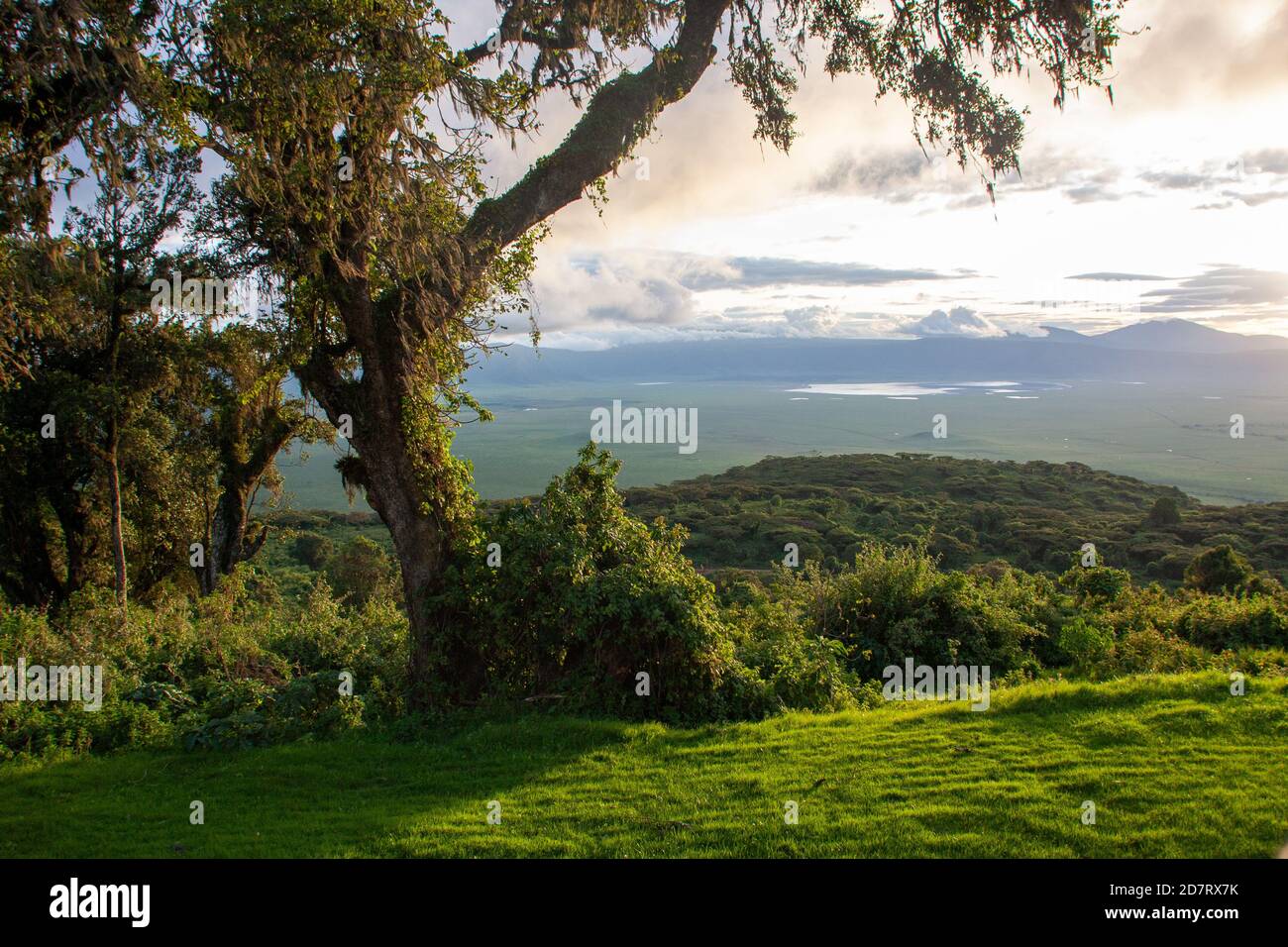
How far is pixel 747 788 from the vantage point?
7055 mm

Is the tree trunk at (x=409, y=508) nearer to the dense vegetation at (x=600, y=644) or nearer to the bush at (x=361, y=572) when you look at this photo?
the dense vegetation at (x=600, y=644)

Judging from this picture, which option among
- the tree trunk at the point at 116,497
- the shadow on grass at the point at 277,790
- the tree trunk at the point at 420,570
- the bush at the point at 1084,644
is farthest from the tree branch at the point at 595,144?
the tree trunk at the point at 116,497

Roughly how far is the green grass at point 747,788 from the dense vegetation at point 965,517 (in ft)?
41.9

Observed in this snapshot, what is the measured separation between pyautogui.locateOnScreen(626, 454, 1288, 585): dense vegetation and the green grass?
1278cm

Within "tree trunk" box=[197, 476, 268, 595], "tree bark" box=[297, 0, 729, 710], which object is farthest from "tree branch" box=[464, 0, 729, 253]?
"tree trunk" box=[197, 476, 268, 595]

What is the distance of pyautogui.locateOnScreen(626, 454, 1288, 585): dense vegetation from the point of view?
3375 cm

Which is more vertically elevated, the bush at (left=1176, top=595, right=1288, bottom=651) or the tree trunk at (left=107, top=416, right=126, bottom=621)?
the tree trunk at (left=107, top=416, right=126, bottom=621)

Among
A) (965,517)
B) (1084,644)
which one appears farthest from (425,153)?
(965,517)

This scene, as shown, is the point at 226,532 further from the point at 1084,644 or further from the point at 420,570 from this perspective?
the point at 1084,644

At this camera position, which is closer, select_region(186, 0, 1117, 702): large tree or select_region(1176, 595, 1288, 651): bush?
select_region(186, 0, 1117, 702): large tree

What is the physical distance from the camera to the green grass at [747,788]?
235 inches

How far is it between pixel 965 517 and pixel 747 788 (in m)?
39.1

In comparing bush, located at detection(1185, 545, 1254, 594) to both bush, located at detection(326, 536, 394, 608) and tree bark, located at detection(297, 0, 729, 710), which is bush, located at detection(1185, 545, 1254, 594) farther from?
bush, located at detection(326, 536, 394, 608)

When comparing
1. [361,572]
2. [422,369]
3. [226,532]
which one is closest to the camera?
[422,369]
